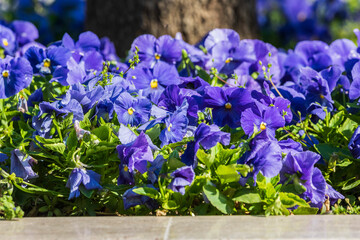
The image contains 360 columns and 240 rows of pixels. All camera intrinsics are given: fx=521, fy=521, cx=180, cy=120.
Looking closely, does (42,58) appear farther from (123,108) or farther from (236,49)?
(236,49)

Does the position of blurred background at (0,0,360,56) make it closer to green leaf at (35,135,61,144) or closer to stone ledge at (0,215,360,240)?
green leaf at (35,135,61,144)

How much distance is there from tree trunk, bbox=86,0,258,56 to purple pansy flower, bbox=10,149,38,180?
1784 millimetres

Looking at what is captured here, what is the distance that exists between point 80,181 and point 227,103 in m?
0.57

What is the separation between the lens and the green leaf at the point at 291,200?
158 centimetres

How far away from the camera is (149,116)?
6.03 feet

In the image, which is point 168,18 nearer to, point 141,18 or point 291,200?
point 141,18

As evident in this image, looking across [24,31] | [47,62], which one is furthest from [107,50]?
[47,62]

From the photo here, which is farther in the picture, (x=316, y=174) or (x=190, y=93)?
(x=190, y=93)

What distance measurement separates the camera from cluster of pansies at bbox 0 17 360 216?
63.6 inches

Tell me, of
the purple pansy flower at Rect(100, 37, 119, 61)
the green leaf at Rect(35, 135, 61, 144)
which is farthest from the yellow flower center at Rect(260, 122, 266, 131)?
the purple pansy flower at Rect(100, 37, 119, 61)

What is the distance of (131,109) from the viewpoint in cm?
181

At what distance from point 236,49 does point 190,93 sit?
2.19 feet

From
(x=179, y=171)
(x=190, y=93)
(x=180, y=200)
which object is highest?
(x=190, y=93)

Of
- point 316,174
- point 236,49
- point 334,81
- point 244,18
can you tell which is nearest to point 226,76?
point 236,49
